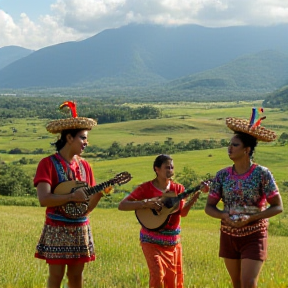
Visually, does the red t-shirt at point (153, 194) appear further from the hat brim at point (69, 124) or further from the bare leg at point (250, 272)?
the hat brim at point (69, 124)

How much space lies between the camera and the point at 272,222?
2548cm

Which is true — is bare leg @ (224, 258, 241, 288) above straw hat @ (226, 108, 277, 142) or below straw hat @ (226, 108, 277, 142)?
below

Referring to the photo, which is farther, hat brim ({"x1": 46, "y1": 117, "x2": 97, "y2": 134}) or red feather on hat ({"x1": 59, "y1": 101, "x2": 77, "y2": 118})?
red feather on hat ({"x1": 59, "y1": 101, "x2": 77, "y2": 118})

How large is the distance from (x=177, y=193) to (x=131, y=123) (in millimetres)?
114082

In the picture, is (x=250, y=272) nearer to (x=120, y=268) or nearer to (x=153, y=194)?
(x=153, y=194)

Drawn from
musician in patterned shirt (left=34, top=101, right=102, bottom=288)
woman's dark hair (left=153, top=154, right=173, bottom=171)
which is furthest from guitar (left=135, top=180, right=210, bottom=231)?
musician in patterned shirt (left=34, top=101, right=102, bottom=288)

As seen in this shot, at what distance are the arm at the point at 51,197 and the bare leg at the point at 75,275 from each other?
718mm

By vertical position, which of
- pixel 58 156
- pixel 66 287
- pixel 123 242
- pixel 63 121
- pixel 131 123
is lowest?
pixel 131 123

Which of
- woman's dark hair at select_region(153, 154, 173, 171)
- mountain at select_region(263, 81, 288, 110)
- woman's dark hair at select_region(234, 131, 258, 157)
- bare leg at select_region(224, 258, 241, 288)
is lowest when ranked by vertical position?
mountain at select_region(263, 81, 288, 110)

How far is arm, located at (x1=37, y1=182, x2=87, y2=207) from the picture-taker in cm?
544

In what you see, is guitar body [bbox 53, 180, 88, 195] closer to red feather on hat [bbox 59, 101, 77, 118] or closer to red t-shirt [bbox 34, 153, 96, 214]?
red t-shirt [bbox 34, 153, 96, 214]

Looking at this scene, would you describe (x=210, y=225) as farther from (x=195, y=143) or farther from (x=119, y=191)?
(x=195, y=143)

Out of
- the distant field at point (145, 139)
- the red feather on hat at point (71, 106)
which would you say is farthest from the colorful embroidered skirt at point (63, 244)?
the distant field at point (145, 139)

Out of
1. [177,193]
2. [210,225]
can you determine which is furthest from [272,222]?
[177,193]
